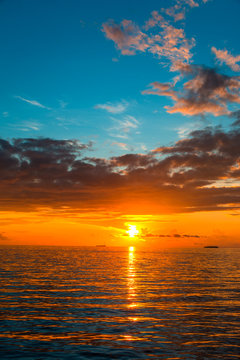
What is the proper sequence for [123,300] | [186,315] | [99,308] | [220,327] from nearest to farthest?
[220,327] → [186,315] → [99,308] → [123,300]

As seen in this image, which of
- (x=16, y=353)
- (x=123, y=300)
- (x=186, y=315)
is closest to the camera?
(x=16, y=353)

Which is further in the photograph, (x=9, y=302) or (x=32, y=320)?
(x=9, y=302)

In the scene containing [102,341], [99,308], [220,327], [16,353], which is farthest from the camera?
[99,308]

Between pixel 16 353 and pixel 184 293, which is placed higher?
pixel 16 353

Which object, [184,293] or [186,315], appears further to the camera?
[184,293]

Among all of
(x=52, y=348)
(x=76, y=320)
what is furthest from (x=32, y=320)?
(x=52, y=348)

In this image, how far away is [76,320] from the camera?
25609mm

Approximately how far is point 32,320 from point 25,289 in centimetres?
1740

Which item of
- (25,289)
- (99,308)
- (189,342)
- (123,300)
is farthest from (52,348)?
(25,289)

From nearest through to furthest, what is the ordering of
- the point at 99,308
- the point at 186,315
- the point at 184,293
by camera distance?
the point at 186,315
the point at 99,308
the point at 184,293

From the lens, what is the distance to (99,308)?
3034cm

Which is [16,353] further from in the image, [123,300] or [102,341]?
[123,300]

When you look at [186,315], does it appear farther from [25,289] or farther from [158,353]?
[25,289]

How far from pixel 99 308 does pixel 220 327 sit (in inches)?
466
